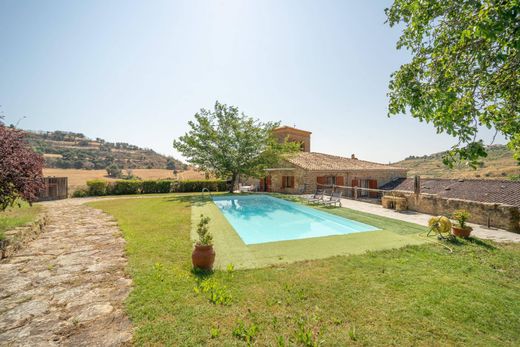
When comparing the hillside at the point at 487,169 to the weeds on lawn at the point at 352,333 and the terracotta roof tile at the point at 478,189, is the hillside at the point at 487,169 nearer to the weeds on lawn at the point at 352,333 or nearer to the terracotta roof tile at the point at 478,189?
the terracotta roof tile at the point at 478,189

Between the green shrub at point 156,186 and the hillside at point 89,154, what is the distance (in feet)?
105

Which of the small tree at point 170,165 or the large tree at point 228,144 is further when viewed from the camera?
the small tree at point 170,165

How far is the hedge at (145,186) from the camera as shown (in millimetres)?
22562

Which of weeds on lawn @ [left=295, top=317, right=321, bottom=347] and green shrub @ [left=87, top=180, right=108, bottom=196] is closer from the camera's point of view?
weeds on lawn @ [left=295, top=317, right=321, bottom=347]

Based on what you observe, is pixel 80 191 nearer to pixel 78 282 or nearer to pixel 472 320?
pixel 78 282

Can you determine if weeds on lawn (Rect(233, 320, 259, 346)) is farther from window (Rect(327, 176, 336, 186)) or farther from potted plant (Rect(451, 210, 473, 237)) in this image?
window (Rect(327, 176, 336, 186))

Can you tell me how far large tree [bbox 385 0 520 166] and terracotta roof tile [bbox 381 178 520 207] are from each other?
1332 cm

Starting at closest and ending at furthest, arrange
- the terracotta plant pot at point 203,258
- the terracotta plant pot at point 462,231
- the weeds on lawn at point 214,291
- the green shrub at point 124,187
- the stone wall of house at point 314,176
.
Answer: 1. the weeds on lawn at point 214,291
2. the terracotta plant pot at point 203,258
3. the terracotta plant pot at point 462,231
4. the stone wall of house at point 314,176
5. the green shrub at point 124,187

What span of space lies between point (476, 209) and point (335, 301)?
37.4ft

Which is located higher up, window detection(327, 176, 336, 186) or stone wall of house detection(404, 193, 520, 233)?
window detection(327, 176, 336, 186)

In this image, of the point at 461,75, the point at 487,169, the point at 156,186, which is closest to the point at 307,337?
the point at 461,75

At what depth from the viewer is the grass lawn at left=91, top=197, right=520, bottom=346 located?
355cm

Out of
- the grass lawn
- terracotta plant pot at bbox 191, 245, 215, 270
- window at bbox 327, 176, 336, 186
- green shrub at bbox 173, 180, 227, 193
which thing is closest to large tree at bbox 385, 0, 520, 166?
the grass lawn

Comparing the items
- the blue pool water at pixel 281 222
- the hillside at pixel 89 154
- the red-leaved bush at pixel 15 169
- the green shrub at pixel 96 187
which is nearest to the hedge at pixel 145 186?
the green shrub at pixel 96 187
